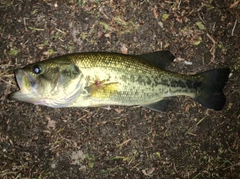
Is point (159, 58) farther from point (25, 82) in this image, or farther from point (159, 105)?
point (25, 82)

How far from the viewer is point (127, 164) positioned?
3.58 metres

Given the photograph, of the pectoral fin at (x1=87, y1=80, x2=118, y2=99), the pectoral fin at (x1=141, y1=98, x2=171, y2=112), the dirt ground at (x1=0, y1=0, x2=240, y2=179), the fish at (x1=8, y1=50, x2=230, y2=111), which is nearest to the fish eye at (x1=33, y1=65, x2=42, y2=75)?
the fish at (x1=8, y1=50, x2=230, y2=111)

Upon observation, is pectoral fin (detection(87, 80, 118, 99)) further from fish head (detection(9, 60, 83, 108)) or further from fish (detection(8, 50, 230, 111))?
fish head (detection(9, 60, 83, 108))

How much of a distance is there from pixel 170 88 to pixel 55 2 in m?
2.00

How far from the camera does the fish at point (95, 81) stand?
2.66 metres

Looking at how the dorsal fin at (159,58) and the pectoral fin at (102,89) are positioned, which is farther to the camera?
the dorsal fin at (159,58)

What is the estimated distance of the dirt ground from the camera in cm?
336

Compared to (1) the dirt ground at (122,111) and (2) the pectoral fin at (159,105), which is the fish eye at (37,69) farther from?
(2) the pectoral fin at (159,105)

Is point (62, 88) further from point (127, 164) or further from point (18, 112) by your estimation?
point (127, 164)

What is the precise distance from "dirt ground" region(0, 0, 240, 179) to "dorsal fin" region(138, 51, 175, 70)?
0.40m

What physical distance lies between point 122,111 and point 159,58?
37.3 inches

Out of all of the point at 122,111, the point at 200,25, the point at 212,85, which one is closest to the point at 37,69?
the point at 122,111

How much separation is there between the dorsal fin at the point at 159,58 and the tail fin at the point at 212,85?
0.48 metres

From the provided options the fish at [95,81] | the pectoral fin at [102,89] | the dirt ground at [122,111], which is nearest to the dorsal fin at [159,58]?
the fish at [95,81]
